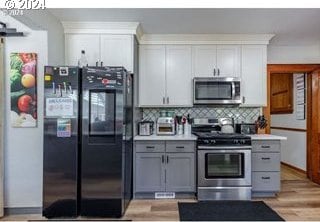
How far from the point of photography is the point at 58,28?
3.84 m

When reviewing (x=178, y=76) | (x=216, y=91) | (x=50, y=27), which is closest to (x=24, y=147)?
(x=50, y=27)

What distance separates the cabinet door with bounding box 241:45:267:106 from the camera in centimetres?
449

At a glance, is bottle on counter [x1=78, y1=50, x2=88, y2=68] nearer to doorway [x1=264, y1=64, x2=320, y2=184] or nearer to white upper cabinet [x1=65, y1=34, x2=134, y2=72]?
white upper cabinet [x1=65, y1=34, x2=134, y2=72]

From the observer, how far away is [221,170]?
13.1ft

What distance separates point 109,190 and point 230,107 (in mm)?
2386

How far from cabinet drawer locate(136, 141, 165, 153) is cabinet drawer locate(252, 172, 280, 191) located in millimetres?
1313

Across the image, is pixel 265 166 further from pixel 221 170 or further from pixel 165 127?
pixel 165 127

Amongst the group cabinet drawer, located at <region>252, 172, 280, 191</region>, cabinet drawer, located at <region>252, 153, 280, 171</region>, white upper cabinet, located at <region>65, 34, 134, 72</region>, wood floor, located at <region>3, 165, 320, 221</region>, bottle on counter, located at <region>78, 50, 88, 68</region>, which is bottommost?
wood floor, located at <region>3, 165, 320, 221</region>

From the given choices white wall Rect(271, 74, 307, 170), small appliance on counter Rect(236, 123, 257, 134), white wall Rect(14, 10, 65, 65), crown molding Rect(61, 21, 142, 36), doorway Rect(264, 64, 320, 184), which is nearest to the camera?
white wall Rect(14, 10, 65, 65)

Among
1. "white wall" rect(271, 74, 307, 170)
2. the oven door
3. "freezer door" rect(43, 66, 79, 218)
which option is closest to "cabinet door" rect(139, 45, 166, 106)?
the oven door

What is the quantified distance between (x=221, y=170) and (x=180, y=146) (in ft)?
2.07

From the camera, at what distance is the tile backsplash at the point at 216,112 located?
4.75 m

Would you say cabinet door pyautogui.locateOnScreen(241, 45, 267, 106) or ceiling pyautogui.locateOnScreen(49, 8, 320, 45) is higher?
ceiling pyautogui.locateOnScreen(49, 8, 320, 45)

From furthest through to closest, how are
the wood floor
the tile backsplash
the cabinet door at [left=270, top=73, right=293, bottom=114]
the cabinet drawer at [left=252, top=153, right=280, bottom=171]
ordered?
1. the cabinet door at [left=270, top=73, right=293, bottom=114]
2. the tile backsplash
3. the cabinet drawer at [left=252, top=153, right=280, bottom=171]
4. the wood floor
